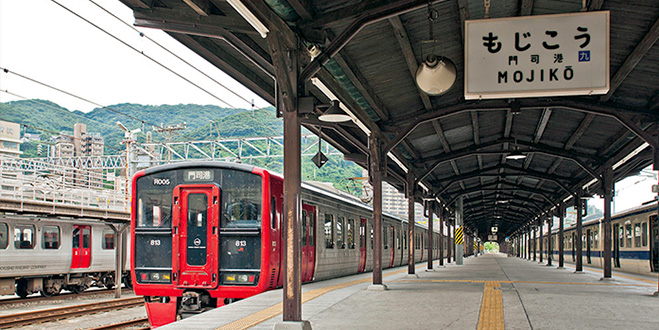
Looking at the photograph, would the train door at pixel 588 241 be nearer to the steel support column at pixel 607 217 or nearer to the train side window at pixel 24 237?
the steel support column at pixel 607 217

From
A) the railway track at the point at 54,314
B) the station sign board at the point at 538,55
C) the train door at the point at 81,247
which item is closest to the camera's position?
the station sign board at the point at 538,55

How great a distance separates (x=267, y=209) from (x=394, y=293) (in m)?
3.26

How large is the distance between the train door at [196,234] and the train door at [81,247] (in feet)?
31.4

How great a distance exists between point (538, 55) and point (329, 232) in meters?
7.73

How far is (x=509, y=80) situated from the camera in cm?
645

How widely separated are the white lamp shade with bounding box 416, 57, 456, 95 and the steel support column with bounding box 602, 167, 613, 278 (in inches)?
383

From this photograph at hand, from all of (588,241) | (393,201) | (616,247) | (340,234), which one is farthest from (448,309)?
(393,201)

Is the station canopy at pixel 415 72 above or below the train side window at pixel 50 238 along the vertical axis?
above

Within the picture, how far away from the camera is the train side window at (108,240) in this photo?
19.1 m

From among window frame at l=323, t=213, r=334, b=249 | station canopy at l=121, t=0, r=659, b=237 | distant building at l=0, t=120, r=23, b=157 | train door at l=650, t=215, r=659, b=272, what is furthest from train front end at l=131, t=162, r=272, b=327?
distant building at l=0, t=120, r=23, b=157

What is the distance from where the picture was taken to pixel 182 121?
3585 inches

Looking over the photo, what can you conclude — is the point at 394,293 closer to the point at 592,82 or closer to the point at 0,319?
the point at 592,82

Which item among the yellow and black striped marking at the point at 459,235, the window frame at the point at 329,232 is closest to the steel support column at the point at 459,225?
the yellow and black striped marking at the point at 459,235

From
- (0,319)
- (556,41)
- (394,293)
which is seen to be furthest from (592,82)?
(0,319)
